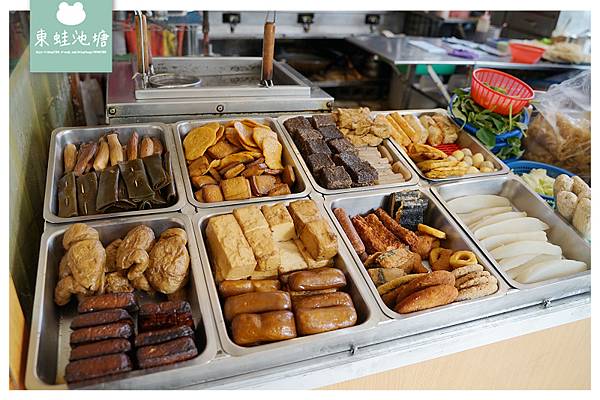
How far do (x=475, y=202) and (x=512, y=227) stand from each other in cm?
26

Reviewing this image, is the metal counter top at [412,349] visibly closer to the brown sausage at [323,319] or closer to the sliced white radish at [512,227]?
the brown sausage at [323,319]

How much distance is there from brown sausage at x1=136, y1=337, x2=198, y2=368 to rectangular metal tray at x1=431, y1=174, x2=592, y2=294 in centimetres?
133

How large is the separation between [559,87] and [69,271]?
131 inches

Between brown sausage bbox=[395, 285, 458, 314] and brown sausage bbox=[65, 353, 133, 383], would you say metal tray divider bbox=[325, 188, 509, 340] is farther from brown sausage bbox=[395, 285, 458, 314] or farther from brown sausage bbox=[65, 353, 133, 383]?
brown sausage bbox=[65, 353, 133, 383]

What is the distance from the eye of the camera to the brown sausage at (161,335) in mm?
1515

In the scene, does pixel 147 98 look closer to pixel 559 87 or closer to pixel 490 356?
pixel 490 356

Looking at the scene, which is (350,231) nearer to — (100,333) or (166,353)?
(166,353)

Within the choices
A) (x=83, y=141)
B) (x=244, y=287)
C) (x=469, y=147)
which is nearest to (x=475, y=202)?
(x=469, y=147)

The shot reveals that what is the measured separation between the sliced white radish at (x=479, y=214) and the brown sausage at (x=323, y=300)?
3.30 feet

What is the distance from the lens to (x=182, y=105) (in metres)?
2.75

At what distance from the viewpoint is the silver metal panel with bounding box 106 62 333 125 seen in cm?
268

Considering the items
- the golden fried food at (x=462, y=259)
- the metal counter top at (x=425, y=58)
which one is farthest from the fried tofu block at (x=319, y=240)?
the metal counter top at (x=425, y=58)

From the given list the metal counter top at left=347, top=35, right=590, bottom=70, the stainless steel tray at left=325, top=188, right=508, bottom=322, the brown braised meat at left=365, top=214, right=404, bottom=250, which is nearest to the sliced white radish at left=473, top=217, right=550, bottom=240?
the stainless steel tray at left=325, top=188, right=508, bottom=322

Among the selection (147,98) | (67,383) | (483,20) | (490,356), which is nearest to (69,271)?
(67,383)
